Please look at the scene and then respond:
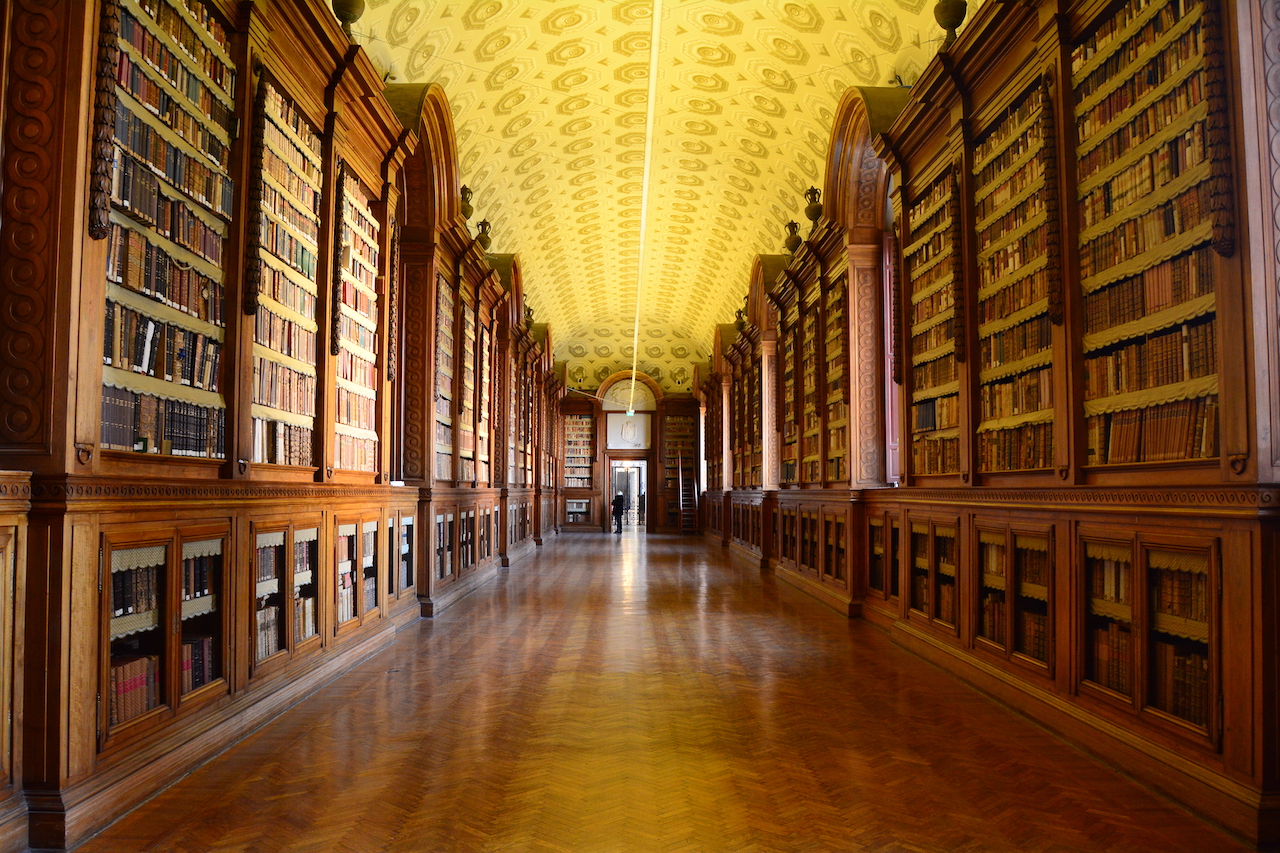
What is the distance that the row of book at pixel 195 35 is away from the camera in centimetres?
385

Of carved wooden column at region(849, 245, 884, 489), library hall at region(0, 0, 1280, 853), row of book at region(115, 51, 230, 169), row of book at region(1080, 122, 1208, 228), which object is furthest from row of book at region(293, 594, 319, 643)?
carved wooden column at region(849, 245, 884, 489)

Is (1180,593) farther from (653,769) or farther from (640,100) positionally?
(640,100)

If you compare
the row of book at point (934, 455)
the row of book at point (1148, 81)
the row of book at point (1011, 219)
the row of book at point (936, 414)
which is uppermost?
the row of book at point (1148, 81)

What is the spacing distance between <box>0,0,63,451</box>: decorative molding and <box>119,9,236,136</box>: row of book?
42 centimetres

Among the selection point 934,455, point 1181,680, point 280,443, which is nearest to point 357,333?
point 280,443

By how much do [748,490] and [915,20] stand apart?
9259 millimetres

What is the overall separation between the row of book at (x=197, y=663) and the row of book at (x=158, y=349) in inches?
49.0

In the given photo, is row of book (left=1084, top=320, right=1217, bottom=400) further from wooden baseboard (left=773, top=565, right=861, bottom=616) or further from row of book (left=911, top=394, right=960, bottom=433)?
wooden baseboard (left=773, top=565, right=861, bottom=616)

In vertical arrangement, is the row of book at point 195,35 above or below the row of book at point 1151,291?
above

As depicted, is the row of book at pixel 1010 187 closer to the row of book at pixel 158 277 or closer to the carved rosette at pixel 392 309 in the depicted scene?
the row of book at pixel 158 277

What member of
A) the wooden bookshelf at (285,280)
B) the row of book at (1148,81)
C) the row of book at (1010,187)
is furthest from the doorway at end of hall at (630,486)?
the row of book at (1148,81)

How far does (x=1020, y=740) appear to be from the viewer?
4.27 metres

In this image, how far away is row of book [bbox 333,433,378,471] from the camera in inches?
249

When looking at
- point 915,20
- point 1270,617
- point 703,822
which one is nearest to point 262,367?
point 703,822
